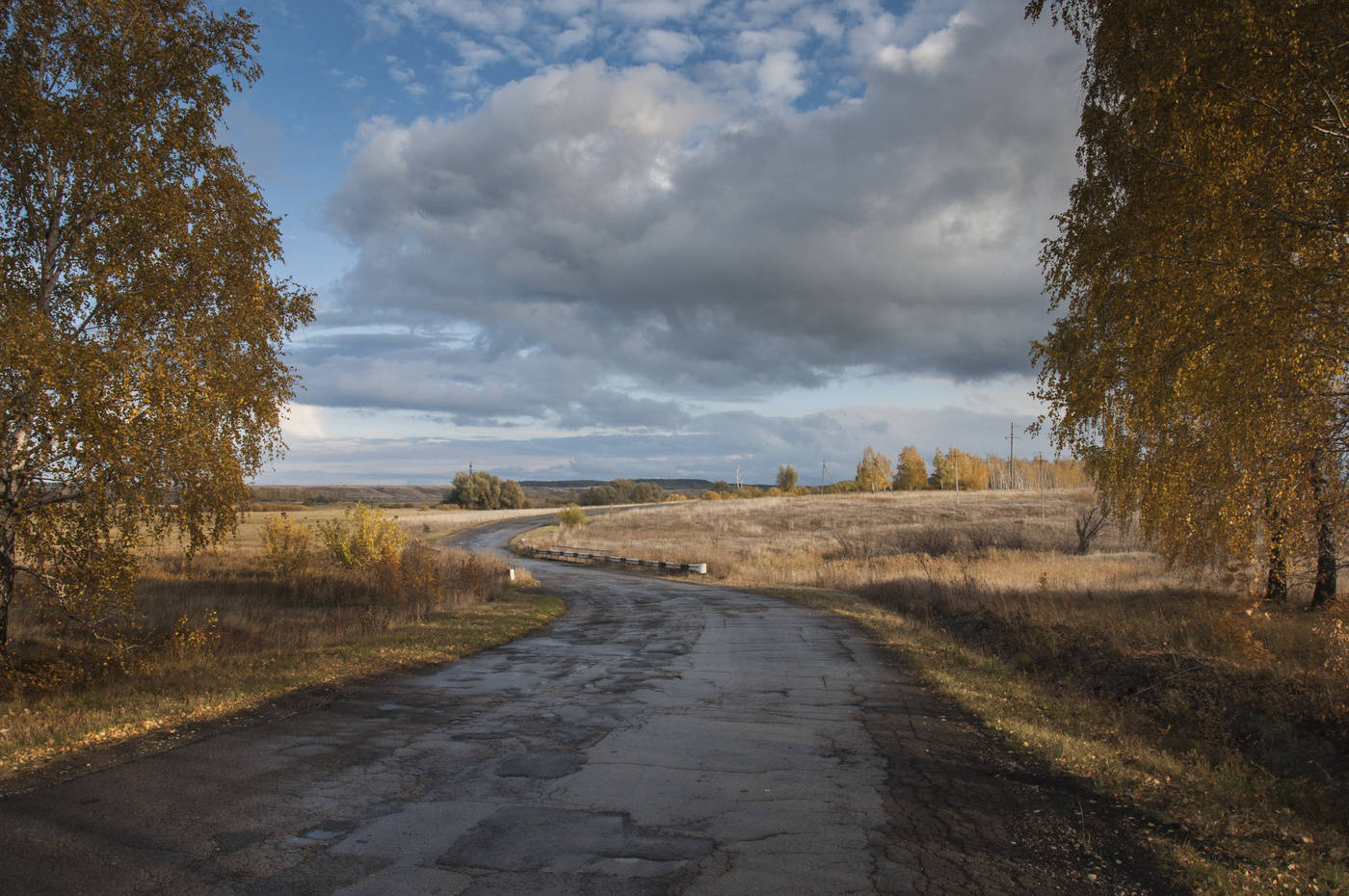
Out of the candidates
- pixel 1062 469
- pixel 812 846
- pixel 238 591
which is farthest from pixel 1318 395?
pixel 1062 469

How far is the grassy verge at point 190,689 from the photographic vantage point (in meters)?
7.39

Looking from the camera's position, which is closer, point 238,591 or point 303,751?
point 303,751

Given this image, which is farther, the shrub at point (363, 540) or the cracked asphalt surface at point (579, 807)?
the shrub at point (363, 540)

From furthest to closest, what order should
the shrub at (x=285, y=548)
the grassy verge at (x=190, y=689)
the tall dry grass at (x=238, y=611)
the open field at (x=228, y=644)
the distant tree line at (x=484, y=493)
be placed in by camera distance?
the distant tree line at (x=484, y=493), the shrub at (x=285, y=548), the tall dry grass at (x=238, y=611), the open field at (x=228, y=644), the grassy verge at (x=190, y=689)

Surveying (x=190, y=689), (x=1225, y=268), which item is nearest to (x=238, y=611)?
(x=190, y=689)

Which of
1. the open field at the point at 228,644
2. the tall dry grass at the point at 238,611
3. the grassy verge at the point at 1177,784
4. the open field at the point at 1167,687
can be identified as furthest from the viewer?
the tall dry grass at the point at 238,611

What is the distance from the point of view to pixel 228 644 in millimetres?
13312

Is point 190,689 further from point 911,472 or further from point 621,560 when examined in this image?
point 911,472

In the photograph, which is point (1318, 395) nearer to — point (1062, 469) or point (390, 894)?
point (390, 894)

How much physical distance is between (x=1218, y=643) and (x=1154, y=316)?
5279 mm

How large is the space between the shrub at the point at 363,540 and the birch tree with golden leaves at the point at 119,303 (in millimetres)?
14871

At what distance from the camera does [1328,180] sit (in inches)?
310

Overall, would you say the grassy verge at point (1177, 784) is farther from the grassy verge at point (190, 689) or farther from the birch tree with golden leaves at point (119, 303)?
the birch tree with golden leaves at point (119, 303)

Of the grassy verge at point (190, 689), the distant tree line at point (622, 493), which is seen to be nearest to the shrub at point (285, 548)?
the grassy verge at point (190, 689)
